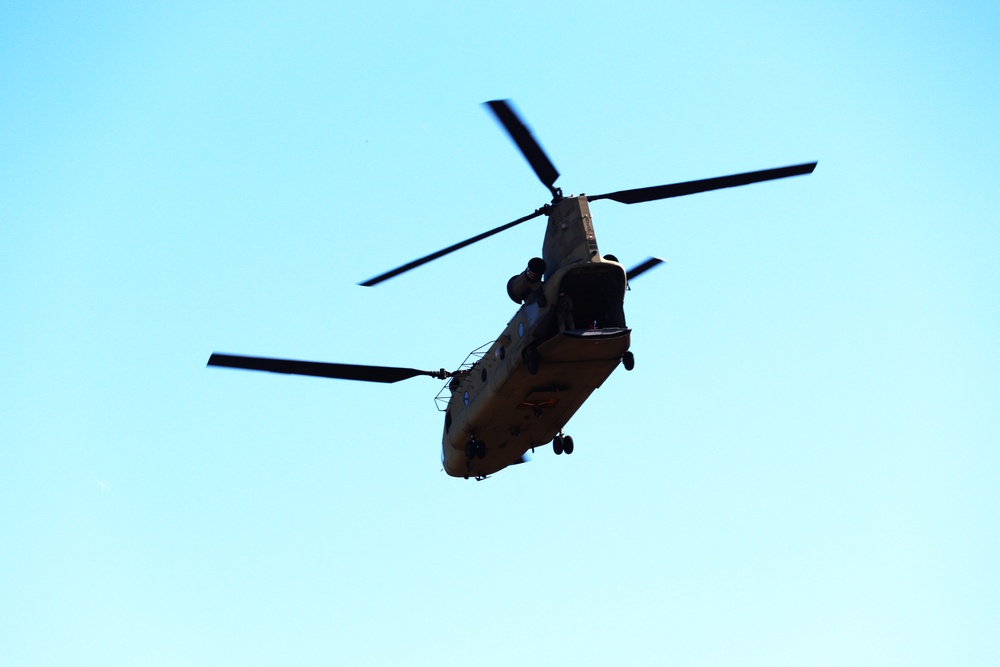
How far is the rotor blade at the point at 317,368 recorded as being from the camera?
101 ft

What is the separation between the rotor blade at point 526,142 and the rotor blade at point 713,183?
1.76 m

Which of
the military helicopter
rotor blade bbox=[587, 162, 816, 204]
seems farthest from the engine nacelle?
rotor blade bbox=[587, 162, 816, 204]

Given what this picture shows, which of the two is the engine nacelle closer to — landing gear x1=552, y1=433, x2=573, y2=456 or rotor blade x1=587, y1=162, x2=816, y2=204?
rotor blade x1=587, y1=162, x2=816, y2=204

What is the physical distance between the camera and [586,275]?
89.7ft

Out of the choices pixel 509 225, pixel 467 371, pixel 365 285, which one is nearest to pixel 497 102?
pixel 509 225

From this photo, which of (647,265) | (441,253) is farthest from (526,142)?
(647,265)

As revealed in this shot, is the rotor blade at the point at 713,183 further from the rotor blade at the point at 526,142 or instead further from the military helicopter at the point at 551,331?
the rotor blade at the point at 526,142

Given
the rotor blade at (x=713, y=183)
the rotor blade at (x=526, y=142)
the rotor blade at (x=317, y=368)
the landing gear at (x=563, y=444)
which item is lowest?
the landing gear at (x=563, y=444)

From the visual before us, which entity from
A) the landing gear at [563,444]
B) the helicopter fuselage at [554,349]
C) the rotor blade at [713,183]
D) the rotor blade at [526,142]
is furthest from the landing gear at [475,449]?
the rotor blade at [713,183]

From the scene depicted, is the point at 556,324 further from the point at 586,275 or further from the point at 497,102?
the point at 497,102

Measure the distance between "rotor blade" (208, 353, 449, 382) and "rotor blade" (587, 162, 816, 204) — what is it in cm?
914

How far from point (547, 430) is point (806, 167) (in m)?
10.3

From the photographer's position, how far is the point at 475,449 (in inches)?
1262

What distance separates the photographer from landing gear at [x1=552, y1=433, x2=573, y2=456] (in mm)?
31703
